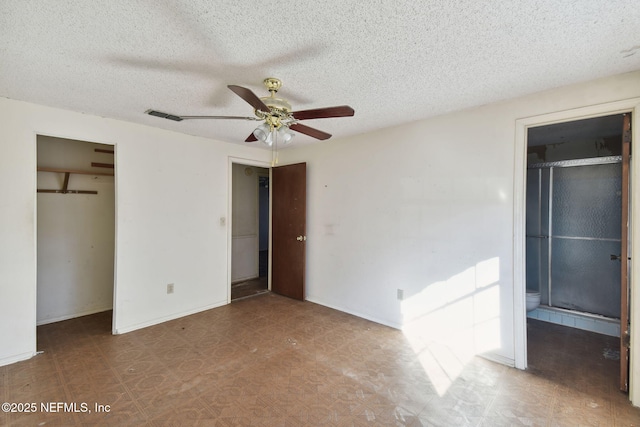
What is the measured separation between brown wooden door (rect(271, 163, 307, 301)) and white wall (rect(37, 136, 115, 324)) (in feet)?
7.36

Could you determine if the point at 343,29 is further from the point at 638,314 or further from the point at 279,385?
the point at 638,314

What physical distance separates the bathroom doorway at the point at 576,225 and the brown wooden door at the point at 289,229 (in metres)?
2.96

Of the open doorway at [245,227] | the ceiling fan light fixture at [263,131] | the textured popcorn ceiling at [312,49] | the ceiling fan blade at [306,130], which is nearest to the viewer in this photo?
the textured popcorn ceiling at [312,49]

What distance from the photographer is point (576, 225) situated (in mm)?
3516

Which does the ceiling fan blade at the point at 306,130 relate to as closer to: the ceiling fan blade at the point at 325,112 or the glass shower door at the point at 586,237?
the ceiling fan blade at the point at 325,112

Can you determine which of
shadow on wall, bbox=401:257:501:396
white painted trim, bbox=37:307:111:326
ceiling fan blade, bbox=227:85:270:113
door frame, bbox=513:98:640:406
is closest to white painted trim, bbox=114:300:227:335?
white painted trim, bbox=37:307:111:326

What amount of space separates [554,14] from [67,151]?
4.75 m

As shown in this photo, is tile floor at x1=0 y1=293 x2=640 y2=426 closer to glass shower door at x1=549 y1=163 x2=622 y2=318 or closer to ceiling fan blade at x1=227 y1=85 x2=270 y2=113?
glass shower door at x1=549 y1=163 x2=622 y2=318

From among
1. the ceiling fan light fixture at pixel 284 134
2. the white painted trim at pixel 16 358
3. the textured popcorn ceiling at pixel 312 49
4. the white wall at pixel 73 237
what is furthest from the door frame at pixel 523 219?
the white wall at pixel 73 237

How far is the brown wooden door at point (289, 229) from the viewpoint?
13.6ft

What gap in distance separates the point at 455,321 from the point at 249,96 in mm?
2786

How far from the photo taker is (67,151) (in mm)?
3395

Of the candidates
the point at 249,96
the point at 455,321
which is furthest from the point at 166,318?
the point at 455,321

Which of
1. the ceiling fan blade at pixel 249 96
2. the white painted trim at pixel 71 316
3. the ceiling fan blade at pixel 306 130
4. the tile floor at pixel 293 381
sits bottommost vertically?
the tile floor at pixel 293 381
